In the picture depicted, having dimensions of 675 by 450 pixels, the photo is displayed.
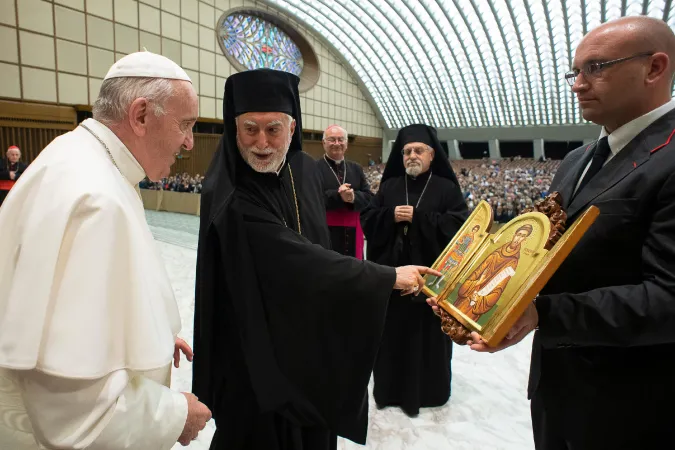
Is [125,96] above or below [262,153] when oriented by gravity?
above

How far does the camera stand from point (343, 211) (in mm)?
5117

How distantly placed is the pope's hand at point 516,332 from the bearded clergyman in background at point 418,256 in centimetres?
196

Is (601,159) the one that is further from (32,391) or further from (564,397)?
(32,391)

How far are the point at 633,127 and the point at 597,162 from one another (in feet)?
0.57

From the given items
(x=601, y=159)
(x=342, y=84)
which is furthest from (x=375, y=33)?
(x=601, y=159)

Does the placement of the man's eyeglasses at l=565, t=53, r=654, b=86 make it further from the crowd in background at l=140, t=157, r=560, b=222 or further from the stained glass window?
the stained glass window

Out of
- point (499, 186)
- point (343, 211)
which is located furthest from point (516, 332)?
point (499, 186)

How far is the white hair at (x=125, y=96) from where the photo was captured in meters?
1.33

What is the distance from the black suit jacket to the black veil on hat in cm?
204

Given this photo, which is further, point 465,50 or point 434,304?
point 465,50

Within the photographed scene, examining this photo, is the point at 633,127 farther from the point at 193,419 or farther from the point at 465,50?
the point at 465,50

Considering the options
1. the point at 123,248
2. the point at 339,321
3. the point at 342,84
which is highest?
the point at 342,84

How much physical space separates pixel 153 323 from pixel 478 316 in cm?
104

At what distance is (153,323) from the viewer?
1.10 m
